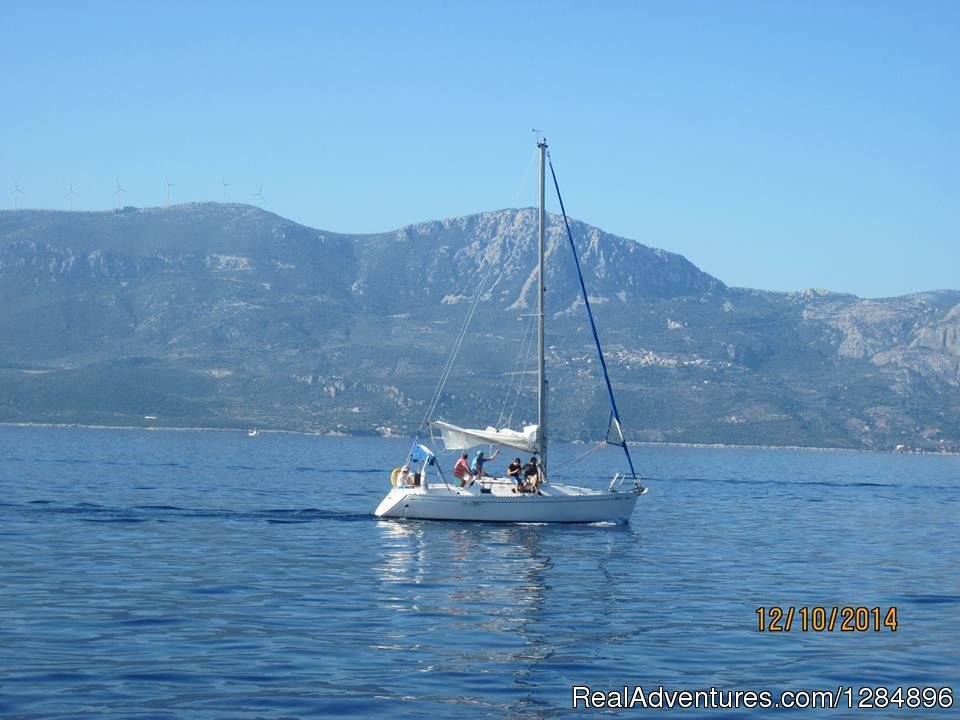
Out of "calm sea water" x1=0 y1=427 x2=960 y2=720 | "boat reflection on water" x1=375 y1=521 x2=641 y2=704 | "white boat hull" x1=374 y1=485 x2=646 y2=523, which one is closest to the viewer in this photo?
"calm sea water" x1=0 y1=427 x2=960 y2=720

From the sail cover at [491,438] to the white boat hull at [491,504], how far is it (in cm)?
234

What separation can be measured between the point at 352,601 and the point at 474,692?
11332 millimetres

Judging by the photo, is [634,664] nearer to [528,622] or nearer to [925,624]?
[528,622]

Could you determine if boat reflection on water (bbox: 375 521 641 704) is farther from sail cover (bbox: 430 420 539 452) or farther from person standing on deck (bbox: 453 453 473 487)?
sail cover (bbox: 430 420 539 452)

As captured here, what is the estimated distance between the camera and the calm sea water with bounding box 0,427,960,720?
26438mm

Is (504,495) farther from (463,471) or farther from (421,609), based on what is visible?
A: (421,609)

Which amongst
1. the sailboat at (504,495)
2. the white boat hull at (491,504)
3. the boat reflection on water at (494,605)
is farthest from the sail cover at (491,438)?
the boat reflection on water at (494,605)

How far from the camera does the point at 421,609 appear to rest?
37.0 metres

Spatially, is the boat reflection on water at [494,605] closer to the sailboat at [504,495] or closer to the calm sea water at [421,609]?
the calm sea water at [421,609]

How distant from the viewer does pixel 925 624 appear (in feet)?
119

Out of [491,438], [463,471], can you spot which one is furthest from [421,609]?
[491,438]

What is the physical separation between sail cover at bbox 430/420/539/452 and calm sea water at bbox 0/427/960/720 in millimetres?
4061
